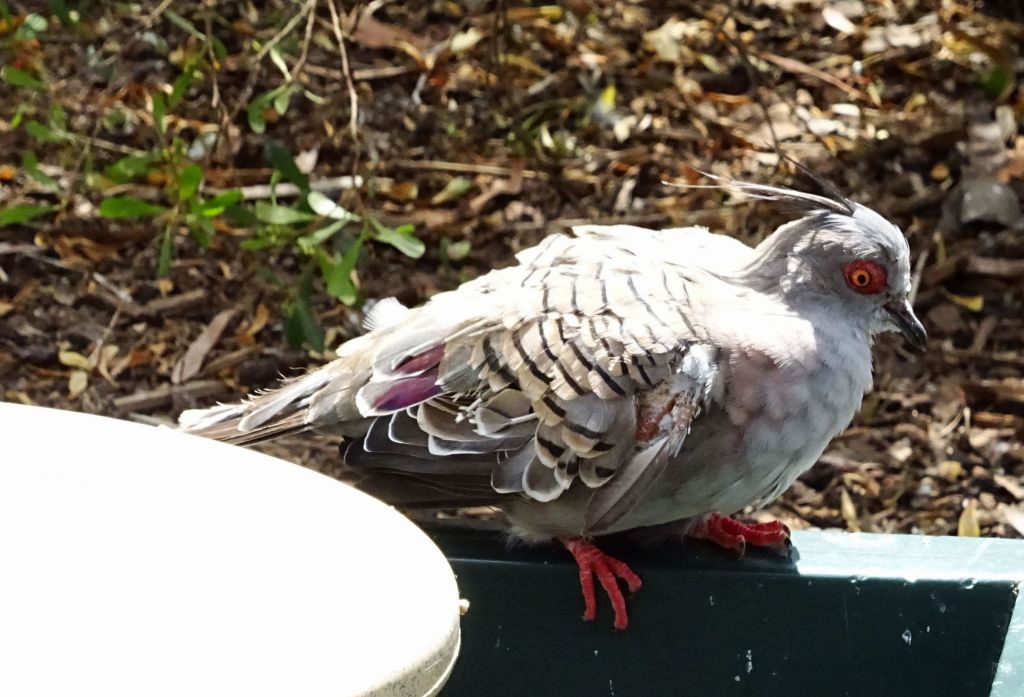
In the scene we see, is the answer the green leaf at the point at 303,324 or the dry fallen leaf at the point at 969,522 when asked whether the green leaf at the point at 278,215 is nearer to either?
the green leaf at the point at 303,324

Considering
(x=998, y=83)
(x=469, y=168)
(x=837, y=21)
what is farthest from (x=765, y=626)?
(x=837, y=21)

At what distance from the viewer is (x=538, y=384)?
2.77 metres

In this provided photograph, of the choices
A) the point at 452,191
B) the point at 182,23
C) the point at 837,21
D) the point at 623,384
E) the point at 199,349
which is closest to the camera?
the point at 623,384

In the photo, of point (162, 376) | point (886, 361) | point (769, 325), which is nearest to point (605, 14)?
point (886, 361)

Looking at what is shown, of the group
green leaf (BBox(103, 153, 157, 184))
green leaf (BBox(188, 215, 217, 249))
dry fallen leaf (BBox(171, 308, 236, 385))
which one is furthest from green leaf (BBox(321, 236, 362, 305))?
dry fallen leaf (BBox(171, 308, 236, 385))

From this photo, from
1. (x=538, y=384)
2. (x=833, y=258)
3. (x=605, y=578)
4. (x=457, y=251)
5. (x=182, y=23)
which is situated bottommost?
(x=457, y=251)

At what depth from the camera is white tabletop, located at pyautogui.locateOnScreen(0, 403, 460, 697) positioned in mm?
1355

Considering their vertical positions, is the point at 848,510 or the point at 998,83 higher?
the point at 998,83

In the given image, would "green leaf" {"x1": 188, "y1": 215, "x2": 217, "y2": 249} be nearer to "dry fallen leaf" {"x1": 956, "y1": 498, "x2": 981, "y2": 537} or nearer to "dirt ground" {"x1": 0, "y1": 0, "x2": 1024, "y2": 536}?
"dirt ground" {"x1": 0, "y1": 0, "x2": 1024, "y2": 536}

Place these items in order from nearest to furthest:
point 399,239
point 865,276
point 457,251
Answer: point 865,276 < point 399,239 < point 457,251

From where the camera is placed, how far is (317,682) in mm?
1347

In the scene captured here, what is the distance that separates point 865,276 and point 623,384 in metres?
0.62

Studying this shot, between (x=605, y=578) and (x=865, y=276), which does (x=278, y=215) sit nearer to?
(x=605, y=578)

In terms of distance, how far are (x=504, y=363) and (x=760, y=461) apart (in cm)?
55
